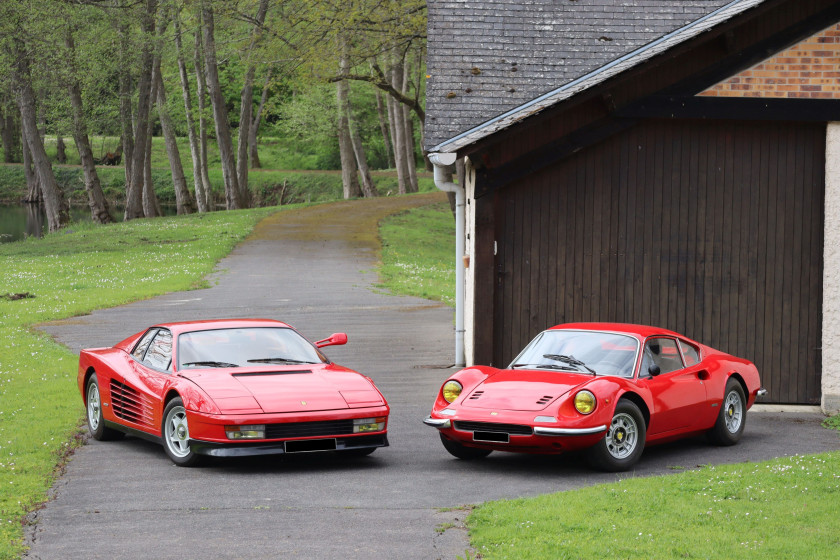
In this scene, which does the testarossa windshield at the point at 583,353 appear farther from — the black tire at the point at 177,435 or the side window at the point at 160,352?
the side window at the point at 160,352

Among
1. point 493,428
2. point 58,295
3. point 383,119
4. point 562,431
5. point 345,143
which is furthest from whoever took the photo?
point 383,119

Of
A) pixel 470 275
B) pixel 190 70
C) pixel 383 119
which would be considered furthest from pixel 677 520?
pixel 190 70

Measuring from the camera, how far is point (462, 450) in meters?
9.53

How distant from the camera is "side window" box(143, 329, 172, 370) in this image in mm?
9835

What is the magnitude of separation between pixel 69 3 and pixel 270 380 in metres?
27.8

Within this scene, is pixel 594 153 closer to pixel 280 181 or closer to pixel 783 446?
pixel 783 446

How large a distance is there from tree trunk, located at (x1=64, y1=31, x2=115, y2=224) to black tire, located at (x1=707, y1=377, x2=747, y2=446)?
3311 cm

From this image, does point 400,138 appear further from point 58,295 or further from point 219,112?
point 58,295

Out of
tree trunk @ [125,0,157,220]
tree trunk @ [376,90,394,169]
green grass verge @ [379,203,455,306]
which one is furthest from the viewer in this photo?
tree trunk @ [376,90,394,169]

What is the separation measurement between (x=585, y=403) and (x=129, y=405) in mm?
4255

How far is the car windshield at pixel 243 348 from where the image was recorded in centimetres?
979

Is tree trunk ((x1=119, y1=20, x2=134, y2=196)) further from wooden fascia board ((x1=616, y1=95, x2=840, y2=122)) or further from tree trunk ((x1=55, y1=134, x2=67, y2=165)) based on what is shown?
wooden fascia board ((x1=616, y1=95, x2=840, y2=122))

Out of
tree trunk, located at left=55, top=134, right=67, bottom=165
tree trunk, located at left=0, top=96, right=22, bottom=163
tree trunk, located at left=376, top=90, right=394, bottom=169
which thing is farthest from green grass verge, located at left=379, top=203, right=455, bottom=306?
tree trunk, located at left=0, top=96, right=22, bottom=163

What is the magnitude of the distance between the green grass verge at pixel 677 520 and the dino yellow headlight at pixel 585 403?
0.72 m
